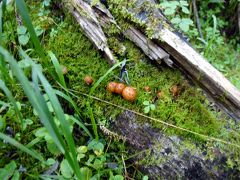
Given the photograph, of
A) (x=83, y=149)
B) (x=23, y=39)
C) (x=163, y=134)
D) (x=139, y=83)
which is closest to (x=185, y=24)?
(x=139, y=83)

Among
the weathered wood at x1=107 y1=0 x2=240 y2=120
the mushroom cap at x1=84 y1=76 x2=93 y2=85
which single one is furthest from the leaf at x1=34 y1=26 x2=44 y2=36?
the weathered wood at x1=107 y1=0 x2=240 y2=120

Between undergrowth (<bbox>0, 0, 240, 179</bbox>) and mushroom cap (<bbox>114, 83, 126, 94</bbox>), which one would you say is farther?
mushroom cap (<bbox>114, 83, 126, 94</bbox>)

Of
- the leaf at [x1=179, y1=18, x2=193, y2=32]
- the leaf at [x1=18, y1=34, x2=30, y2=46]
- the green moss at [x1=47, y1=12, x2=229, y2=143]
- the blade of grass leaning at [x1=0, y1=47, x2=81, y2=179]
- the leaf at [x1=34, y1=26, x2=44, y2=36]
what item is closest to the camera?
the blade of grass leaning at [x1=0, y1=47, x2=81, y2=179]

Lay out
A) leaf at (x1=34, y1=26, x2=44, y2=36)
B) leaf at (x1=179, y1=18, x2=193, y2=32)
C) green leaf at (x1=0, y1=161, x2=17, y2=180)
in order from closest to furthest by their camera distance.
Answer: green leaf at (x1=0, y1=161, x2=17, y2=180) < leaf at (x1=34, y1=26, x2=44, y2=36) < leaf at (x1=179, y1=18, x2=193, y2=32)

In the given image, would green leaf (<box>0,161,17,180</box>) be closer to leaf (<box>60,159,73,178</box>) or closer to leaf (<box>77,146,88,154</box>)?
leaf (<box>60,159,73,178</box>)

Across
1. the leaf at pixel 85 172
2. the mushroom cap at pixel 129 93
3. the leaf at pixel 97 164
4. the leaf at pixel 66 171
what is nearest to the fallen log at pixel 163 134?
the mushroom cap at pixel 129 93

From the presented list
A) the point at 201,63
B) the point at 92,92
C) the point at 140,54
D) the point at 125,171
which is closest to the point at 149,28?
the point at 140,54
